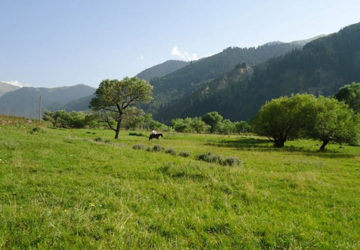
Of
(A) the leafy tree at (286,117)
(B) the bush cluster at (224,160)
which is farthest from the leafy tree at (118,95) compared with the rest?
(A) the leafy tree at (286,117)

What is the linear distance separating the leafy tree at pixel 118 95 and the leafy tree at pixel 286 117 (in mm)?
25003

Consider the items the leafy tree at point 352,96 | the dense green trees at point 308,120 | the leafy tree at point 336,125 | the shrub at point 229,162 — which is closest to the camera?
the shrub at point 229,162

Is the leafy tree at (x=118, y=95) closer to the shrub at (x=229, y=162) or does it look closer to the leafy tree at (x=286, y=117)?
the leafy tree at (x=286, y=117)

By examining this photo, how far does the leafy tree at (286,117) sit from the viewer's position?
123ft

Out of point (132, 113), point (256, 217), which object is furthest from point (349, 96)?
point (256, 217)

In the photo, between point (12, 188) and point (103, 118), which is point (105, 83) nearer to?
point (103, 118)

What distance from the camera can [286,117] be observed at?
38719mm

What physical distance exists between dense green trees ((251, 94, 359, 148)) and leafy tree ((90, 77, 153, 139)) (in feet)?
84.6

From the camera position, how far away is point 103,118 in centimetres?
3925

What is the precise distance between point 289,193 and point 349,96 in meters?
76.7

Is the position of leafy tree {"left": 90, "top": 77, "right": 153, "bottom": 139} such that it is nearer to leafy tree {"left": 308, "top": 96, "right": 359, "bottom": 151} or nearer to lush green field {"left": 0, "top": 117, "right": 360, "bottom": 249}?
lush green field {"left": 0, "top": 117, "right": 360, "bottom": 249}

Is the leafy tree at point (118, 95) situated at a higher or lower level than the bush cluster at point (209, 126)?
higher

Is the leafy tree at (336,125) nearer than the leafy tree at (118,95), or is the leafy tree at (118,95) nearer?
the leafy tree at (336,125)

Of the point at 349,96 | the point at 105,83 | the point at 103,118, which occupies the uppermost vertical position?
the point at 349,96
